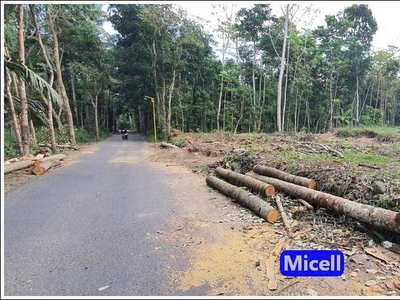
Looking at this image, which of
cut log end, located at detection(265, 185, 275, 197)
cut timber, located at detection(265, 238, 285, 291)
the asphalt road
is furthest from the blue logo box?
cut log end, located at detection(265, 185, 275, 197)

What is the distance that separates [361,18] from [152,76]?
64.8 ft

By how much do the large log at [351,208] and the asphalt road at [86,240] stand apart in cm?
213

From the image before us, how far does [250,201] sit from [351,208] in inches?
59.7

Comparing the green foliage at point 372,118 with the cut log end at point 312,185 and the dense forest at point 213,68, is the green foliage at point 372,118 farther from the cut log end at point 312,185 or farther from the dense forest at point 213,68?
the cut log end at point 312,185

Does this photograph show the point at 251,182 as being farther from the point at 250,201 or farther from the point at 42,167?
the point at 42,167

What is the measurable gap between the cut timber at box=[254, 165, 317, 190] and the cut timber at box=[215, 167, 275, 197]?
1.76ft

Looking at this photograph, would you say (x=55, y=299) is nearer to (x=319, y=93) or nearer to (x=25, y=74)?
(x=25, y=74)

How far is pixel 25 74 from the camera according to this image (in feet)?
21.3

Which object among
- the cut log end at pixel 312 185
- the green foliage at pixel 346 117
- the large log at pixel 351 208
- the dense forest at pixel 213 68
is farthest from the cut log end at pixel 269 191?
the green foliage at pixel 346 117

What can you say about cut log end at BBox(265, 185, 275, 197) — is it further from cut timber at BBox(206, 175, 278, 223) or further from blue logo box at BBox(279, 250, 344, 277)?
blue logo box at BBox(279, 250, 344, 277)

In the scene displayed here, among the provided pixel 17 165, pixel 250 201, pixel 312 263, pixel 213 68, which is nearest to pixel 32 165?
pixel 17 165

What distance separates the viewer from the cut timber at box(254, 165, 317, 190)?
510 cm

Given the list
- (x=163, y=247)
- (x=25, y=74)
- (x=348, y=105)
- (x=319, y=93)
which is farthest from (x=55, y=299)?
(x=348, y=105)

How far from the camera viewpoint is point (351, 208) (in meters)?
3.83
